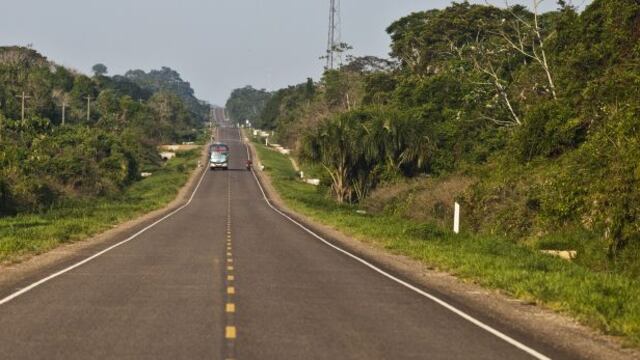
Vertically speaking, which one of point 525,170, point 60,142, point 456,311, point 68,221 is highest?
point 60,142

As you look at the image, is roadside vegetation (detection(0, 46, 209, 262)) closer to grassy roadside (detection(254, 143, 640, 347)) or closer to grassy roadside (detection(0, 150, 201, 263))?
grassy roadside (detection(0, 150, 201, 263))

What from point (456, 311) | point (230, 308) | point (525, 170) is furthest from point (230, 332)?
point (525, 170)

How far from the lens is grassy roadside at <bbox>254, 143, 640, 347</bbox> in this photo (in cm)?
1420

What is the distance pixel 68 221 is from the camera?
130ft

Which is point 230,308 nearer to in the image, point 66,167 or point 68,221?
point 68,221

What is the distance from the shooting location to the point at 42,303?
14570 millimetres

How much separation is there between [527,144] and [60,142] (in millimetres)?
57262

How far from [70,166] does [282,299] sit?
6643 cm

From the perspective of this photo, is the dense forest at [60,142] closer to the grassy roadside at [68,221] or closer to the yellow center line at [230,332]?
the grassy roadside at [68,221]

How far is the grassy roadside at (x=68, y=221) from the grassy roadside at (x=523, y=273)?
1101 cm

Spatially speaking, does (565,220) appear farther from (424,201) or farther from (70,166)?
(70,166)

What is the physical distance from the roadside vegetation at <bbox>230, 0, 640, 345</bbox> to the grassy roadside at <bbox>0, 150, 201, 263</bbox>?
10.6 metres

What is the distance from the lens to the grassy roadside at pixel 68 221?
2698cm

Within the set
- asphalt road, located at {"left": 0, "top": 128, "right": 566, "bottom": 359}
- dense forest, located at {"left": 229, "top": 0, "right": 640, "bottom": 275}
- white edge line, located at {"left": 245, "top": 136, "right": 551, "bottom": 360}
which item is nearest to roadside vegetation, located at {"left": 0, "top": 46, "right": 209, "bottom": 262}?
asphalt road, located at {"left": 0, "top": 128, "right": 566, "bottom": 359}
